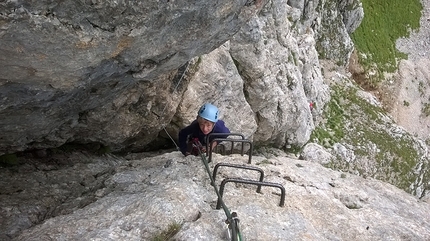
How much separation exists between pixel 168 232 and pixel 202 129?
4.41 m

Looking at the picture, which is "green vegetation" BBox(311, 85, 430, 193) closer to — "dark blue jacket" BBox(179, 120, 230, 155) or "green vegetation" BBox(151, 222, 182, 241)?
"dark blue jacket" BBox(179, 120, 230, 155)

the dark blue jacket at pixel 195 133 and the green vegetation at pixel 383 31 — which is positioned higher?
the green vegetation at pixel 383 31

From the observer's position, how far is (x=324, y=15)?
37906mm

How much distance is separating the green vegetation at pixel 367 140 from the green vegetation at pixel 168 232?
1871 centimetres

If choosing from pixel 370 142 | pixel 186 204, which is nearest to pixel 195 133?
pixel 186 204

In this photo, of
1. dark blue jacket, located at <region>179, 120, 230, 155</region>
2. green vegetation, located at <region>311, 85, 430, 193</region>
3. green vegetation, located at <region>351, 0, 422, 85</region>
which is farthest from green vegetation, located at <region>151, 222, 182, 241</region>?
green vegetation, located at <region>351, 0, 422, 85</region>

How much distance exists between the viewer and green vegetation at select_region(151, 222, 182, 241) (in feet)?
25.4

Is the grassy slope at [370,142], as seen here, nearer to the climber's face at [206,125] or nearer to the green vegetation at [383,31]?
the green vegetation at [383,31]

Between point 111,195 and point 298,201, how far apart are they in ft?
15.2

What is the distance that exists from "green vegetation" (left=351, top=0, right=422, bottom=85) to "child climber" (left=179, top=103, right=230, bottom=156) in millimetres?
34277

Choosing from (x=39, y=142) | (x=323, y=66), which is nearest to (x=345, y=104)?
(x=323, y=66)

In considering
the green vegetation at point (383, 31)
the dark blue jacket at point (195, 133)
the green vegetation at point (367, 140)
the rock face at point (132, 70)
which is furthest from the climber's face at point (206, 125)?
the green vegetation at point (383, 31)

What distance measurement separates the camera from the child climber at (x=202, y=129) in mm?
11641

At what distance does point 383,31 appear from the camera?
4941cm
